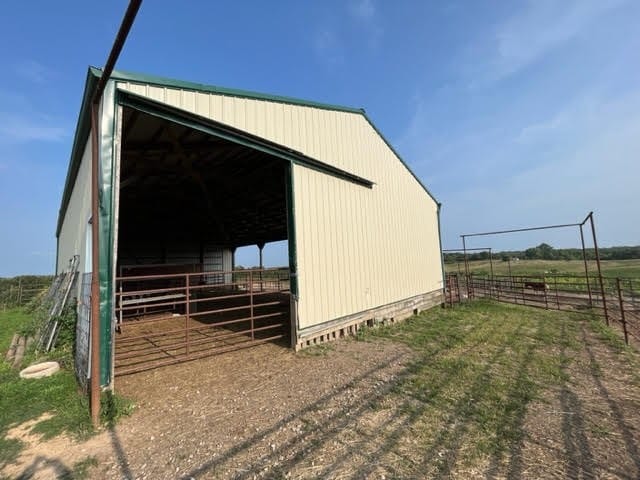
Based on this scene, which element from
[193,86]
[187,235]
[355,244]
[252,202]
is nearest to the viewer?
[193,86]

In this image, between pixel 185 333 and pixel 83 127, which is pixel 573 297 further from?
pixel 83 127

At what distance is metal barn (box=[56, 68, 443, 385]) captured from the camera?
4199 mm

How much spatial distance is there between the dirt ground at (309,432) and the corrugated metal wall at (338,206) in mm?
2077

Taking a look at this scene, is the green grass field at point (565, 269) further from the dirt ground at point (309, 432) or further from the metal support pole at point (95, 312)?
the metal support pole at point (95, 312)

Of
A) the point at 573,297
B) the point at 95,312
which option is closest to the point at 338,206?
the point at 95,312

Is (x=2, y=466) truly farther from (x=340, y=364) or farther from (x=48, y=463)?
(x=340, y=364)

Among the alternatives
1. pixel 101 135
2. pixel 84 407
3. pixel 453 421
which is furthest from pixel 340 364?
pixel 101 135

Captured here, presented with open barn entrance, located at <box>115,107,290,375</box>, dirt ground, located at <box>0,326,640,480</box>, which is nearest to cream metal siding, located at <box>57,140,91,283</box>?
open barn entrance, located at <box>115,107,290,375</box>

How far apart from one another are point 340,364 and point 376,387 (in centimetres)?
107

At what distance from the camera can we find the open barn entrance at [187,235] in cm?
548

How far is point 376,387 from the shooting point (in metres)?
3.94

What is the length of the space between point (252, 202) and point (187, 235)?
6454 mm

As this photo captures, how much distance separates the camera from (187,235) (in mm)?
15406

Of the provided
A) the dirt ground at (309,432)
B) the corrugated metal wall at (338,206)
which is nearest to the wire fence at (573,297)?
the corrugated metal wall at (338,206)
